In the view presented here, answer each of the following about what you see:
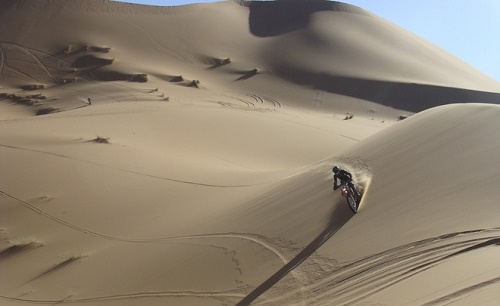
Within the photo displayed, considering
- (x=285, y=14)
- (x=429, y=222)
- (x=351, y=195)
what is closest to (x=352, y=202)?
(x=351, y=195)

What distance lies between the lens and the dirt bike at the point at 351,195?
21.3 feet

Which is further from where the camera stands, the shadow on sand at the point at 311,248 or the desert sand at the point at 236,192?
the shadow on sand at the point at 311,248

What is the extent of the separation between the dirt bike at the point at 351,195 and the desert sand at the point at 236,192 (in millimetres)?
135

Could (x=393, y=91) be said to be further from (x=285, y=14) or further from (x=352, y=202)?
(x=352, y=202)

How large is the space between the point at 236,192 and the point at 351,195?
4.08 m

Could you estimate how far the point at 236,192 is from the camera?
10.3 m

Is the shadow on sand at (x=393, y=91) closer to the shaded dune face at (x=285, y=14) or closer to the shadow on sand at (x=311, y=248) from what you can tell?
the shaded dune face at (x=285, y=14)

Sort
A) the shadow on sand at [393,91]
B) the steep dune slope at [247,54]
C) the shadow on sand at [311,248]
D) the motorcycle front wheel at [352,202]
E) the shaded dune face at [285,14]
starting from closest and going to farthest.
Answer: the shadow on sand at [311,248]
the motorcycle front wheel at [352,202]
the shadow on sand at [393,91]
the steep dune slope at [247,54]
the shaded dune face at [285,14]

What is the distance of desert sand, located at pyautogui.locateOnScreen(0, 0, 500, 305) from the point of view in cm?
523

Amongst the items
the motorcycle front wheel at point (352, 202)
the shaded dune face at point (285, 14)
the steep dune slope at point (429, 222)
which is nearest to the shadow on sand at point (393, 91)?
the shaded dune face at point (285, 14)

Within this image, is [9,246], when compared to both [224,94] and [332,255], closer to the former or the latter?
[332,255]

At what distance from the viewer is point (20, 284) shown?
774cm

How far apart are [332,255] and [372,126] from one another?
16058 millimetres

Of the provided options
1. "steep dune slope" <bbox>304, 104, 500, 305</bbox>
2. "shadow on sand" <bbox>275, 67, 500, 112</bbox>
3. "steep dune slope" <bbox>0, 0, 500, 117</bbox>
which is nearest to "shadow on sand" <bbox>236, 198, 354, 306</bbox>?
"steep dune slope" <bbox>304, 104, 500, 305</bbox>
